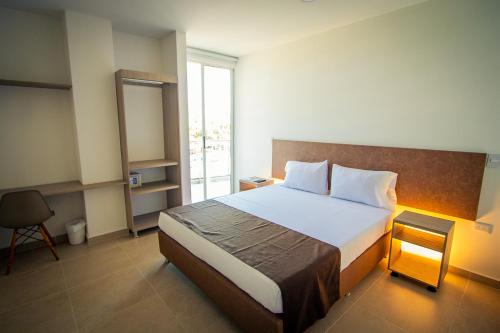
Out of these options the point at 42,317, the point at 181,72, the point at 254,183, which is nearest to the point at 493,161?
the point at 254,183

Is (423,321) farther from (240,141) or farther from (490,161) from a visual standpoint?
(240,141)

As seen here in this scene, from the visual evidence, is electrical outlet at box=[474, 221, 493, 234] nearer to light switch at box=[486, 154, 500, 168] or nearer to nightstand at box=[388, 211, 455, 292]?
nightstand at box=[388, 211, 455, 292]

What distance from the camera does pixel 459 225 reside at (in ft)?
7.72

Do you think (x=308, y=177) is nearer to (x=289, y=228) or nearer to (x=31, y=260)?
(x=289, y=228)

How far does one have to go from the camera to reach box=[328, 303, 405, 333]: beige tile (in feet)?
5.72

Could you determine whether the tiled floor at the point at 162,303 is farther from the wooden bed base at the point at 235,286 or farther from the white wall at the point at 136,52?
the white wall at the point at 136,52

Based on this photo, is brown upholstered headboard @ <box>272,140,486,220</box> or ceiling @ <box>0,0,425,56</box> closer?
brown upholstered headboard @ <box>272,140,486,220</box>

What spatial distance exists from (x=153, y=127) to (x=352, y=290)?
10.6 feet

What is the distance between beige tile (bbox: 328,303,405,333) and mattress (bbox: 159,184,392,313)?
393 millimetres

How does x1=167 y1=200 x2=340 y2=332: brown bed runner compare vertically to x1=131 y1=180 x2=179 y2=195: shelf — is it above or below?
below

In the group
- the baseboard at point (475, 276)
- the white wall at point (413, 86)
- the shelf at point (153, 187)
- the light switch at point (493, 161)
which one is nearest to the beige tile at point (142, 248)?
the shelf at point (153, 187)

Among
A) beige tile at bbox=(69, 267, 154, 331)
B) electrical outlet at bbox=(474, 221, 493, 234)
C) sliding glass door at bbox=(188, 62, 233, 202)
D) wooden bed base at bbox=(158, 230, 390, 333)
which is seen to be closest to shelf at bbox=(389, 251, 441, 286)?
wooden bed base at bbox=(158, 230, 390, 333)

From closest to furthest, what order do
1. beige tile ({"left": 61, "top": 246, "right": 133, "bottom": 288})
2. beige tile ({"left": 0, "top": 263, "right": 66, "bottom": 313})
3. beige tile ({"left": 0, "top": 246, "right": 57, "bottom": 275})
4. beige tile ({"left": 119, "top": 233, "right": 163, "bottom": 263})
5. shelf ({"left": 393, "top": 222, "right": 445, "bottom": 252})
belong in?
beige tile ({"left": 0, "top": 263, "right": 66, "bottom": 313}), shelf ({"left": 393, "top": 222, "right": 445, "bottom": 252}), beige tile ({"left": 61, "top": 246, "right": 133, "bottom": 288}), beige tile ({"left": 0, "top": 246, "right": 57, "bottom": 275}), beige tile ({"left": 119, "top": 233, "right": 163, "bottom": 263})

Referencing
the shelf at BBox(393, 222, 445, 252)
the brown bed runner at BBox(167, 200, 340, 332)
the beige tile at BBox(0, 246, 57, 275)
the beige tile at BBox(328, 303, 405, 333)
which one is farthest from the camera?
the beige tile at BBox(0, 246, 57, 275)
